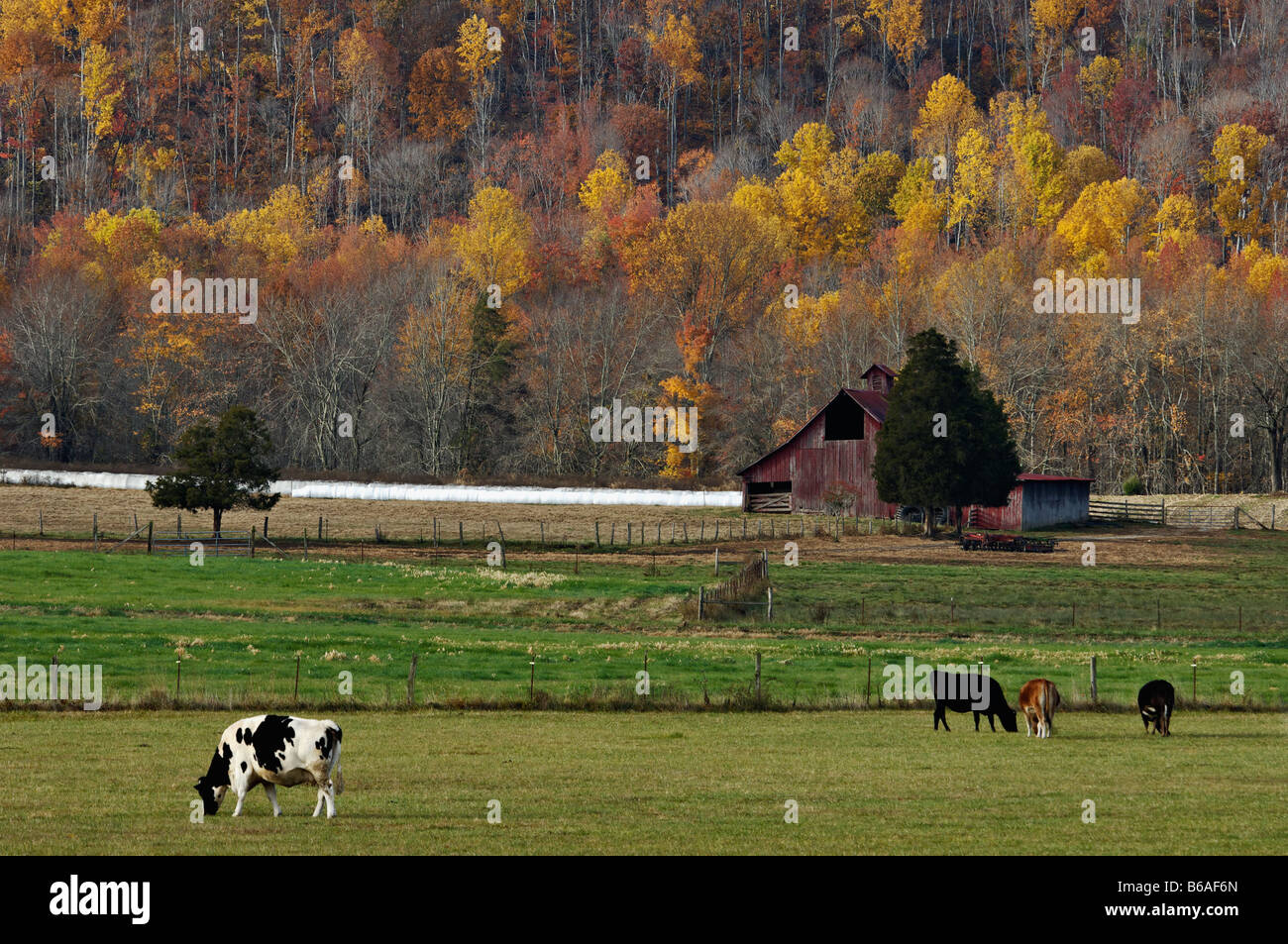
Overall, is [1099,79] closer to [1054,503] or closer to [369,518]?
[1054,503]

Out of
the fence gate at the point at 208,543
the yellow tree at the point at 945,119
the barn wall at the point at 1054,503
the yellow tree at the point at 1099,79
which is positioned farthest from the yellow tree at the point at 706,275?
the yellow tree at the point at 1099,79

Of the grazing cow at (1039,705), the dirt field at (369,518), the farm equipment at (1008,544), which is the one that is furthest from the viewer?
the dirt field at (369,518)

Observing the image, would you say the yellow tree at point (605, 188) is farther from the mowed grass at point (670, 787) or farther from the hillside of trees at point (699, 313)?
the mowed grass at point (670, 787)

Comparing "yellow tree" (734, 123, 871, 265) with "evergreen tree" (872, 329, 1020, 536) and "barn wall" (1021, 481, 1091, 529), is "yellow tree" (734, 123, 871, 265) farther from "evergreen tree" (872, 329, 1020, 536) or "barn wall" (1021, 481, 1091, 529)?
"evergreen tree" (872, 329, 1020, 536)

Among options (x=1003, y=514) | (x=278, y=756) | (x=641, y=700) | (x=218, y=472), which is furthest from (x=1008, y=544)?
(x=278, y=756)

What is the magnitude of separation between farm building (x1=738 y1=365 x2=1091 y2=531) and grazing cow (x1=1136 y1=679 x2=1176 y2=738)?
185ft

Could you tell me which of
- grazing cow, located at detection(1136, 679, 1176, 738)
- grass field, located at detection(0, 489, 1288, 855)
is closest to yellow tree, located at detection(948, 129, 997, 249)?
grass field, located at detection(0, 489, 1288, 855)

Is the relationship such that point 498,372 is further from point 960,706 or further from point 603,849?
point 603,849

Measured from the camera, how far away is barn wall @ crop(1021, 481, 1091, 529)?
3366 inches

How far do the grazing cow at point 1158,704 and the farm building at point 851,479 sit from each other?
5632 cm

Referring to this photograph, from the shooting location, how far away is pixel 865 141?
186m

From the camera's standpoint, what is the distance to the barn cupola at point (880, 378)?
300 ft

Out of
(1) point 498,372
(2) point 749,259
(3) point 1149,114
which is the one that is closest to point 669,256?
(2) point 749,259

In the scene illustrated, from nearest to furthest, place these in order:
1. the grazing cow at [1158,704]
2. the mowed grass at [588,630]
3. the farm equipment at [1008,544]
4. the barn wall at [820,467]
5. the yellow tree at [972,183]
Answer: the grazing cow at [1158,704] < the mowed grass at [588,630] < the farm equipment at [1008,544] < the barn wall at [820,467] < the yellow tree at [972,183]
